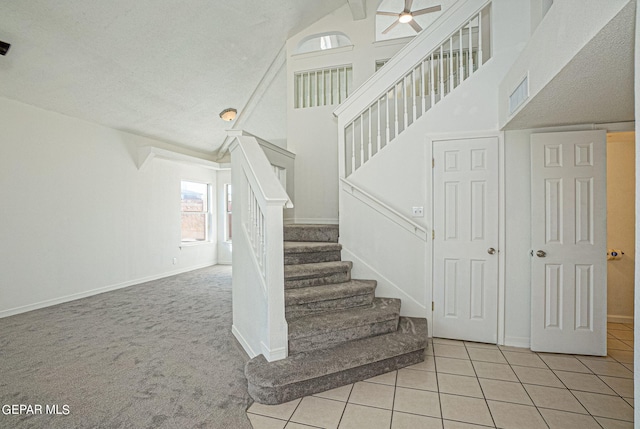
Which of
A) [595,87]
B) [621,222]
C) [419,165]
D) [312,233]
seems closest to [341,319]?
[312,233]

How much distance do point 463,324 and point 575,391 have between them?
986mm

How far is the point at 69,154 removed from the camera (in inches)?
173

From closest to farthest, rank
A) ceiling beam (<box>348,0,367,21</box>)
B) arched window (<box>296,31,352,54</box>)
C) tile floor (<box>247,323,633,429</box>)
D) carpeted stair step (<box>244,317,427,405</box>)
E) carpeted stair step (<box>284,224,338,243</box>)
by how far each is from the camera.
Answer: tile floor (<box>247,323,633,429</box>)
carpeted stair step (<box>244,317,427,405</box>)
carpeted stair step (<box>284,224,338,243</box>)
ceiling beam (<box>348,0,367,21</box>)
arched window (<box>296,31,352,54</box>)

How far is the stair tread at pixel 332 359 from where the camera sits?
204 centimetres

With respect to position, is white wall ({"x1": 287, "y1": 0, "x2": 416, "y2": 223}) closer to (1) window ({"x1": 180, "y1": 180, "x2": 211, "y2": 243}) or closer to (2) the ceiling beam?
(2) the ceiling beam

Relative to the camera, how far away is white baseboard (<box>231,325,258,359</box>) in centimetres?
258

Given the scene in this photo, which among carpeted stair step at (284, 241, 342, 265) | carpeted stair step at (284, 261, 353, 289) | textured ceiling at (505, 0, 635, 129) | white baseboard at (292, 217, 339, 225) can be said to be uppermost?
textured ceiling at (505, 0, 635, 129)

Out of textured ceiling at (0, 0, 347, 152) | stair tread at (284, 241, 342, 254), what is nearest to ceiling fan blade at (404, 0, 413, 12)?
textured ceiling at (0, 0, 347, 152)

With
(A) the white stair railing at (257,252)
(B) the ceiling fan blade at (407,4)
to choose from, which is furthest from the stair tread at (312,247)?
(B) the ceiling fan blade at (407,4)

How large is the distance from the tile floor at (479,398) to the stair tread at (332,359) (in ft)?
0.53

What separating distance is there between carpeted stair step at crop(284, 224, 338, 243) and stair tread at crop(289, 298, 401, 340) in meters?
0.94

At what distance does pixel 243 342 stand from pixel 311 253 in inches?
41.9

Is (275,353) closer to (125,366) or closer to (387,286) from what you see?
(125,366)

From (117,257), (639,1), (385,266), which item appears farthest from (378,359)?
(117,257)
